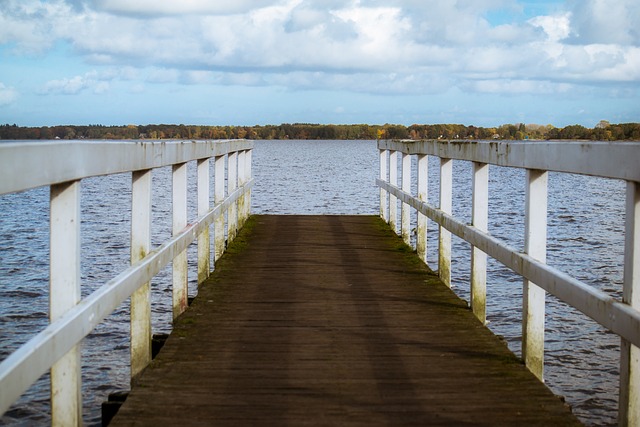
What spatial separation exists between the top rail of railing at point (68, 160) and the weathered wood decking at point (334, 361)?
1.21 metres

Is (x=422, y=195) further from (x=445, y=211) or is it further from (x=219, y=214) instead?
(x=219, y=214)

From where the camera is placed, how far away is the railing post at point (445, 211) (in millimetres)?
7576

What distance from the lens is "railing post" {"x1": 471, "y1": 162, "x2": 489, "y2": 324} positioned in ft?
19.9

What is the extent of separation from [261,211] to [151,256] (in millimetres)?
23126

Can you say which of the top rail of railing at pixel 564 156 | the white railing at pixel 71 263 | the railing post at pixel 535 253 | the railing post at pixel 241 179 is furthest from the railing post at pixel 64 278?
the railing post at pixel 241 179

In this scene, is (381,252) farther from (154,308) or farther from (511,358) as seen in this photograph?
(511,358)

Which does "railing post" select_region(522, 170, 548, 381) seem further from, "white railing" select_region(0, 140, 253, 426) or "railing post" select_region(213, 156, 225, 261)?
"railing post" select_region(213, 156, 225, 261)

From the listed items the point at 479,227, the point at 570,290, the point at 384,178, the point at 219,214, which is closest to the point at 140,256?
the point at 570,290

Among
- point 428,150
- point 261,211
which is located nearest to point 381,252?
point 428,150

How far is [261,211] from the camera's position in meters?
27.9

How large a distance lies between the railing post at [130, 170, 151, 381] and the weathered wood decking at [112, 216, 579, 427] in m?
0.14

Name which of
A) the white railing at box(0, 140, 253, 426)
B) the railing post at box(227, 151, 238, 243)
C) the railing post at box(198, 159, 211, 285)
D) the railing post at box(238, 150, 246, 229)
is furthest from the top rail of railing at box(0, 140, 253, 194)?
the railing post at box(238, 150, 246, 229)

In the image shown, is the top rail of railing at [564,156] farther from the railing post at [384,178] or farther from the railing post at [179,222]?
the railing post at [384,178]

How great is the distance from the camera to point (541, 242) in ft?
15.3
